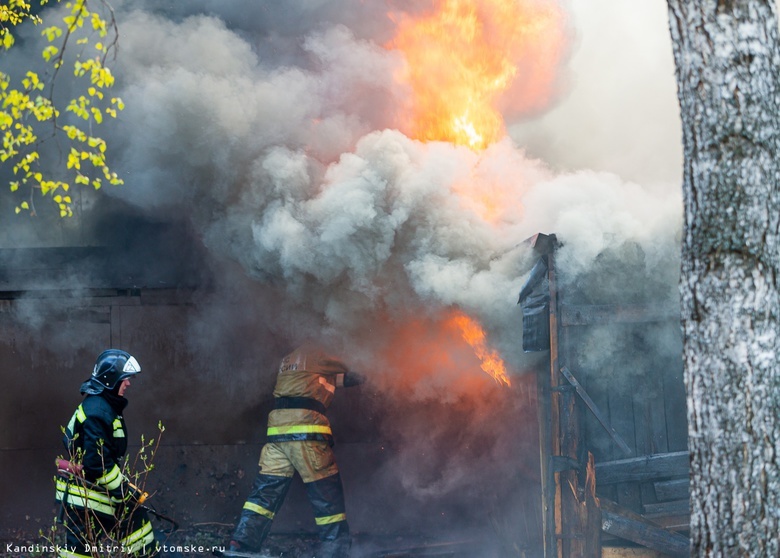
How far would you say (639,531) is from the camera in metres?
5.89

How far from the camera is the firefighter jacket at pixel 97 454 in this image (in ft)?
17.6

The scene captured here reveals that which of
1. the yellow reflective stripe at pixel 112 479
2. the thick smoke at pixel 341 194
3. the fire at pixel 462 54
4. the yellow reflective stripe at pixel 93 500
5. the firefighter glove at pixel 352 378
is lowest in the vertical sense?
the yellow reflective stripe at pixel 93 500

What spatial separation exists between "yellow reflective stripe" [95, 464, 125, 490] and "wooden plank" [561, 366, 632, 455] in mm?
3232

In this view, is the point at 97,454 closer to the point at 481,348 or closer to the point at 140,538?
the point at 140,538

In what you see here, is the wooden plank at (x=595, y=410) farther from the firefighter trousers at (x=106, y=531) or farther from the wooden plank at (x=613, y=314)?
the firefighter trousers at (x=106, y=531)

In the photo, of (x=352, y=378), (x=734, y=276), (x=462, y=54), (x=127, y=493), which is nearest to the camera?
(x=734, y=276)

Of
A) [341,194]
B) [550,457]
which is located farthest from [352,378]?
[550,457]

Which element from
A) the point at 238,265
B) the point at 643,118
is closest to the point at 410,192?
the point at 238,265

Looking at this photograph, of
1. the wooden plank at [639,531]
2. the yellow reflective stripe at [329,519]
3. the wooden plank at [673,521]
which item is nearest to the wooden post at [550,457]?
the wooden plank at [639,531]

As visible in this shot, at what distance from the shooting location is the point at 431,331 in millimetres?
7371

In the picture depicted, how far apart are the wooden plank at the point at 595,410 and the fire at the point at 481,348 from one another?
86 centimetres

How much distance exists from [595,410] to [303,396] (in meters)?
2.68

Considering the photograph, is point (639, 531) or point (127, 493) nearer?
point (127, 493)

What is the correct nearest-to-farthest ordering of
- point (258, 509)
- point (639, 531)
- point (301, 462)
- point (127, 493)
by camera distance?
point (127, 493), point (639, 531), point (258, 509), point (301, 462)
